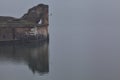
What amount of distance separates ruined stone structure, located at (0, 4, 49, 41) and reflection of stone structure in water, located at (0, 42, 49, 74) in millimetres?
51

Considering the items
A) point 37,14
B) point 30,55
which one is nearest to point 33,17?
point 37,14

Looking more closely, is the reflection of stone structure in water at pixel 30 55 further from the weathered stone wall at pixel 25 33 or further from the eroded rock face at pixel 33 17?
the eroded rock face at pixel 33 17

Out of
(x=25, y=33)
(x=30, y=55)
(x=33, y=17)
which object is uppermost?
(x=33, y=17)

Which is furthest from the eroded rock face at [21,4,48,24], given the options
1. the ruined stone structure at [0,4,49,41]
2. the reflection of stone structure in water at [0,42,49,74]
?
the reflection of stone structure in water at [0,42,49,74]

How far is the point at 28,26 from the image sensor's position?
5.72 ft

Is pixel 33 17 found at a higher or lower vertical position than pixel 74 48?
higher

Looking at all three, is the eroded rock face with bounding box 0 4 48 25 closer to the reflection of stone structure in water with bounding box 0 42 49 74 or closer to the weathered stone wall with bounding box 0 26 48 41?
the weathered stone wall with bounding box 0 26 48 41

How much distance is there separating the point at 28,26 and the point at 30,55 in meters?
0.18

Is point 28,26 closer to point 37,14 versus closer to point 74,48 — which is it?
point 37,14

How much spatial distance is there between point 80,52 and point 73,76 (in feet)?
0.54

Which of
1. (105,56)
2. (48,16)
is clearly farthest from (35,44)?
(105,56)

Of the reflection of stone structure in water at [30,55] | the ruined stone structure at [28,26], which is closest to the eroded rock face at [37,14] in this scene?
the ruined stone structure at [28,26]

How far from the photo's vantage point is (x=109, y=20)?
1.84 meters

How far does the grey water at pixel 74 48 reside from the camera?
174 centimetres
